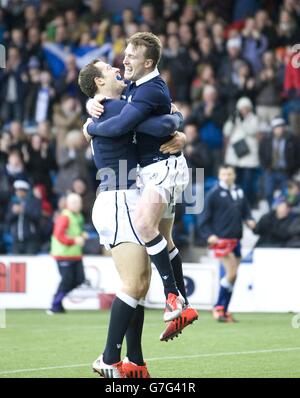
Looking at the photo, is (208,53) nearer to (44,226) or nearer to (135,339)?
(44,226)

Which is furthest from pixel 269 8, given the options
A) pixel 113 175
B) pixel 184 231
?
pixel 113 175

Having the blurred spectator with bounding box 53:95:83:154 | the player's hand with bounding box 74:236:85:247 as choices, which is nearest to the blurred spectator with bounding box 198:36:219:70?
the blurred spectator with bounding box 53:95:83:154

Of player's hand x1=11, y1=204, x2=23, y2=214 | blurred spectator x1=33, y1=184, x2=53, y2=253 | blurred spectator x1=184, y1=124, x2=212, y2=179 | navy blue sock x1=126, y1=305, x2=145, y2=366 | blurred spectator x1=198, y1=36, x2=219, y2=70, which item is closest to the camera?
navy blue sock x1=126, y1=305, x2=145, y2=366

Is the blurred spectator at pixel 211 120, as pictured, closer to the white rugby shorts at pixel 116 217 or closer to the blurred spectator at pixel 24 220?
the blurred spectator at pixel 24 220

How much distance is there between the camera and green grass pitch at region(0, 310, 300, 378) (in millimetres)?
10289

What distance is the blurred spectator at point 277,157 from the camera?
65.4 ft

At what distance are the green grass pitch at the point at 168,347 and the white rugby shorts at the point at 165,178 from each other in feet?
5.33

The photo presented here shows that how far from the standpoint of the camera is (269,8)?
2355 cm

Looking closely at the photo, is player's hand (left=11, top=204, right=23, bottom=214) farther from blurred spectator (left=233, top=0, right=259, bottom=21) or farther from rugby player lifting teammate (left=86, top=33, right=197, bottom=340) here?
rugby player lifting teammate (left=86, top=33, right=197, bottom=340)

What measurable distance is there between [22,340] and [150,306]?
5.37m

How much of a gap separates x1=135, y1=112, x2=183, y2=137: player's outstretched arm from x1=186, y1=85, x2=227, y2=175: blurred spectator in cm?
1165

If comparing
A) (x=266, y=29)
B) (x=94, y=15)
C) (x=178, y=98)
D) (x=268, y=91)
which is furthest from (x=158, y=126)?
(x=94, y=15)
